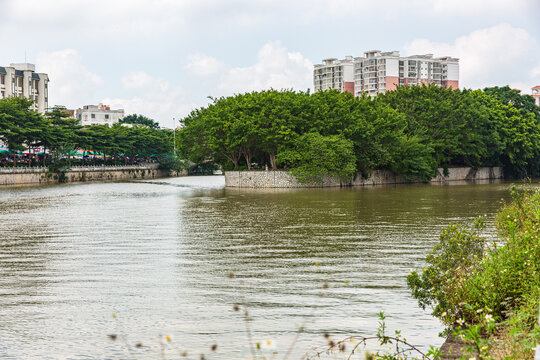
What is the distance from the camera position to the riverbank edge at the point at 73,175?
68.2 m

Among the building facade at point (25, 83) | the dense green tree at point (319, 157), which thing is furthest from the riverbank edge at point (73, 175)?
the dense green tree at point (319, 157)

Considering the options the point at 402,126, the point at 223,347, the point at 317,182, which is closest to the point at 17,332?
the point at 223,347

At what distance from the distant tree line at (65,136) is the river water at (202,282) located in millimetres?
44496

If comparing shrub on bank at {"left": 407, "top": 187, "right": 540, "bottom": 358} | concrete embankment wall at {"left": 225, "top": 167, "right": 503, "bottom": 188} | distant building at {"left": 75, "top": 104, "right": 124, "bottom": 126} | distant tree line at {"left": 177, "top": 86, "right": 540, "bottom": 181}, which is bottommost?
shrub on bank at {"left": 407, "top": 187, "right": 540, "bottom": 358}

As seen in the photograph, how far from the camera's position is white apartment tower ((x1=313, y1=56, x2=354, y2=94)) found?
174 meters

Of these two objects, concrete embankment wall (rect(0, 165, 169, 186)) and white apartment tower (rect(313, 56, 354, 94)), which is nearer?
concrete embankment wall (rect(0, 165, 169, 186))

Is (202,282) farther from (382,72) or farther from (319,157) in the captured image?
(382,72)

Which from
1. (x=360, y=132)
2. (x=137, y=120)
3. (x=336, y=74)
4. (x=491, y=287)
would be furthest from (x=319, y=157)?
(x=336, y=74)

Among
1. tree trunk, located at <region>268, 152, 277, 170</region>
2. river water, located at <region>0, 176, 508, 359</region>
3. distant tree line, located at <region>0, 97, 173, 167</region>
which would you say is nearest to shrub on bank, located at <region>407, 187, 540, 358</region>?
river water, located at <region>0, 176, 508, 359</region>

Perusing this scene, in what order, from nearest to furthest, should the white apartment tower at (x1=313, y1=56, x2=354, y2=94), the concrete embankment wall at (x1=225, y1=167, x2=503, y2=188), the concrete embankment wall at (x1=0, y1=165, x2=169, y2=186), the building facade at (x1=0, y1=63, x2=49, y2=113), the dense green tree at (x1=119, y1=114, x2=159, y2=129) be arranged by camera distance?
the concrete embankment wall at (x1=225, y1=167, x2=503, y2=188), the concrete embankment wall at (x1=0, y1=165, x2=169, y2=186), the building facade at (x1=0, y1=63, x2=49, y2=113), the dense green tree at (x1=119, y1=114, x2=159, y2=129), the white apartment tower at (x1=313, y1=56, x2=354, y2=94)

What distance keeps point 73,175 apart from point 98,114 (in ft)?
279

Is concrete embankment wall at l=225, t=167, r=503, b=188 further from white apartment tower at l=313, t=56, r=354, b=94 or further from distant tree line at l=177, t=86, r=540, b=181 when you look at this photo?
white apartment tower at l=313, t=56, r=354, b=94

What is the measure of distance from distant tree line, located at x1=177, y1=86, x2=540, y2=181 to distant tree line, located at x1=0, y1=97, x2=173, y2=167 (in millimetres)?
16348

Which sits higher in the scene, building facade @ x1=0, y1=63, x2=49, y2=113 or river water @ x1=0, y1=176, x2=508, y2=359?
building facade @ x1=0, y1=63, x2=49, y2=113
